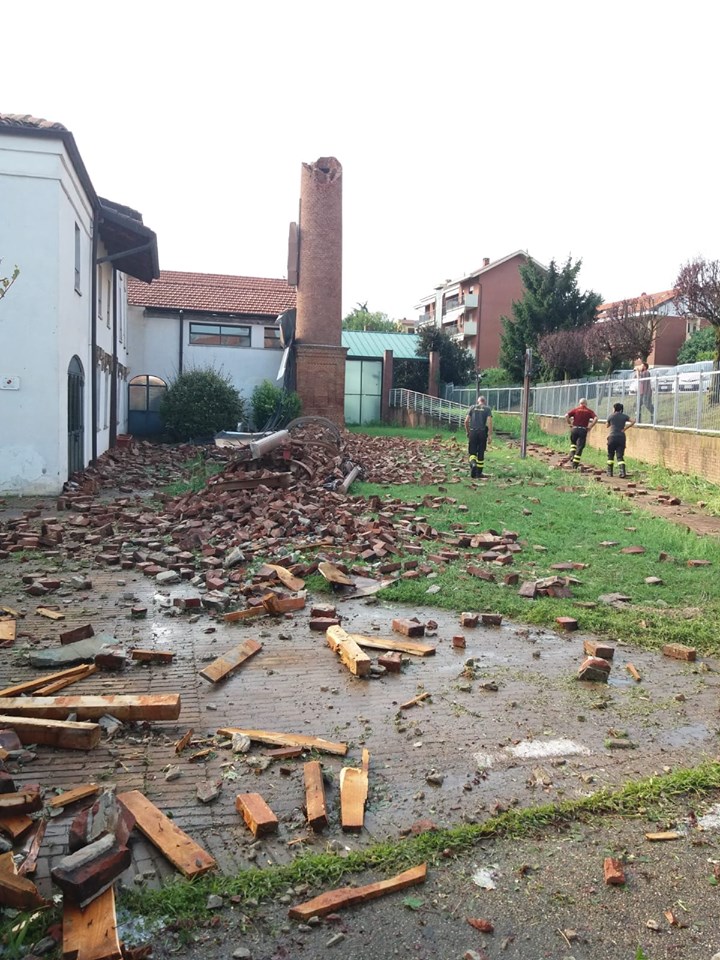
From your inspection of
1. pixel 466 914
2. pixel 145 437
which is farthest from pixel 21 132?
pixel 145 437

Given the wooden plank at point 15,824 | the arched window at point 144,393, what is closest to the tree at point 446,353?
the arched window at point 144,393

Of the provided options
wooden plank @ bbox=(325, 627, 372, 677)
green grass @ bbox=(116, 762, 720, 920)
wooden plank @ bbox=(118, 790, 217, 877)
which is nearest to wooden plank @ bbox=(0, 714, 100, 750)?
wooden plank @ bbox=(118, 790, 217, 877)

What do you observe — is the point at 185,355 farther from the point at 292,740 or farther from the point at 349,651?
the point at 292,740

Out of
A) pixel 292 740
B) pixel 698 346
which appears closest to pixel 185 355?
pixel 698 346

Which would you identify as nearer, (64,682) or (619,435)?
(64,682)

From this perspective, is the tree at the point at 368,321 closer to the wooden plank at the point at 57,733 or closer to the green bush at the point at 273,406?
the green bush at the point at 273,406

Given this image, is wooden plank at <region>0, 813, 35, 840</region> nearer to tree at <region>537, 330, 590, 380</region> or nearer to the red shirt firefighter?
the red shirt firefighter

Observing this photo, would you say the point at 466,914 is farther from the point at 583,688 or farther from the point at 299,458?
the point at 299,458

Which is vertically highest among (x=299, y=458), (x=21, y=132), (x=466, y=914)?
(x=21, y=132)

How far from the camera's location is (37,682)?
18.2ft

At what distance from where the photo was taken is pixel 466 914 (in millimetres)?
3297

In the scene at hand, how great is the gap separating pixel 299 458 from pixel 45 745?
37.7 feet

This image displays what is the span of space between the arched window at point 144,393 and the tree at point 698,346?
92.7 ft

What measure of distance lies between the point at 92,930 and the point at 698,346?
154ft
